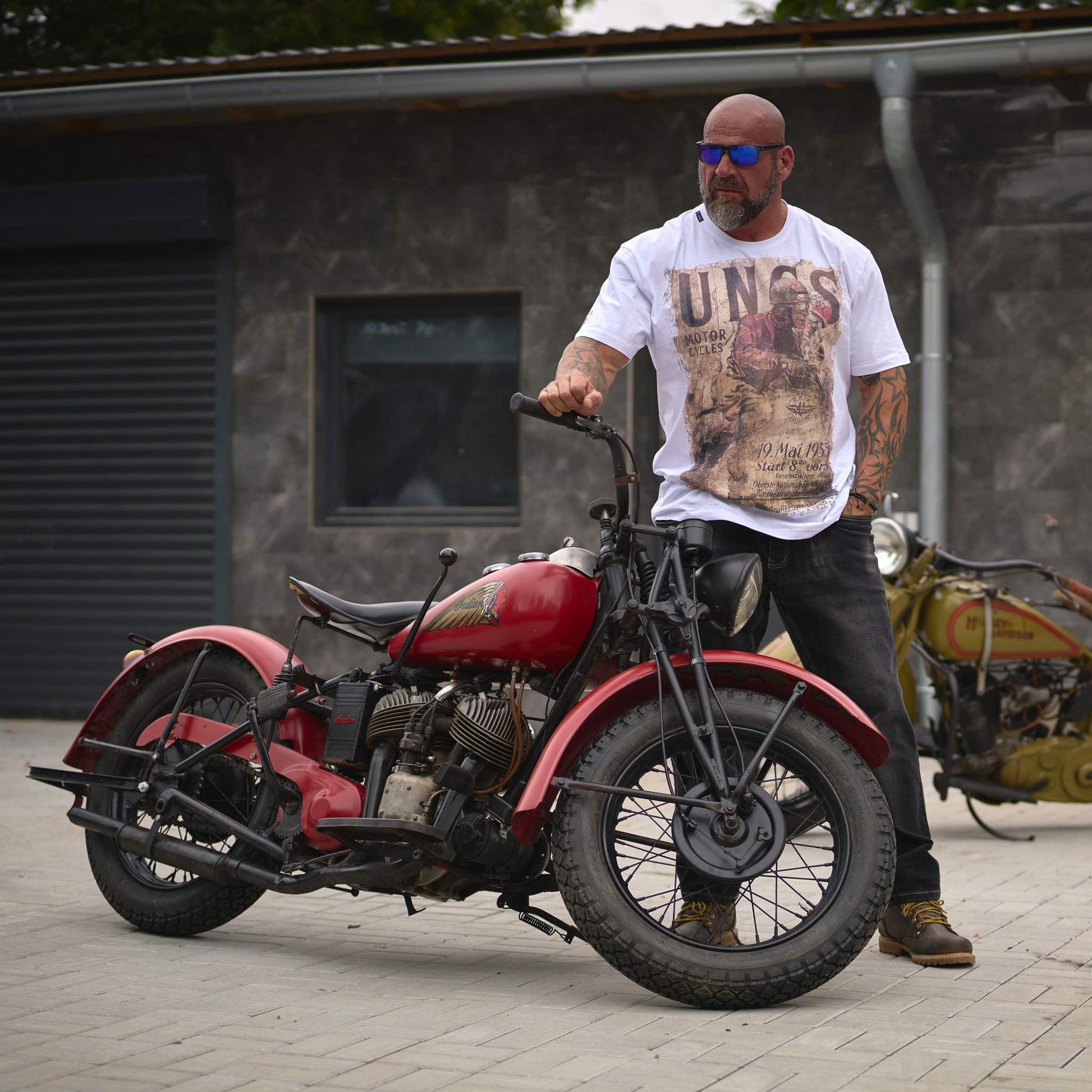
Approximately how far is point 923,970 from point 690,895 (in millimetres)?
707

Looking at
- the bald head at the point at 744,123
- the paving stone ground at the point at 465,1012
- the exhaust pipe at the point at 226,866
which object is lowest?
the paving stone ground at the point at 465,1012

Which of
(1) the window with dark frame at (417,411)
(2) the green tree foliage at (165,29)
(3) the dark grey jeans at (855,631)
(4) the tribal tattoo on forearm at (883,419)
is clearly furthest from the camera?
(2) the green tree foliage at (165,29)

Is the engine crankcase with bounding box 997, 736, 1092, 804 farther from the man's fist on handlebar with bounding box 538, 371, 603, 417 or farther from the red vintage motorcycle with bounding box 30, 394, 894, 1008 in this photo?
the man's fist on handlebar with bounding box 538, 371, 603, 417

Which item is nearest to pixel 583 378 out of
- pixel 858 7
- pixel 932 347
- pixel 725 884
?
pixel 725 884

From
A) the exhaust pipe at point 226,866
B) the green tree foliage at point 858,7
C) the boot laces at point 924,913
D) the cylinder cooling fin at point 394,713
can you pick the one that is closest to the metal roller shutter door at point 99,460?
the exhaust pipe at point 226,866

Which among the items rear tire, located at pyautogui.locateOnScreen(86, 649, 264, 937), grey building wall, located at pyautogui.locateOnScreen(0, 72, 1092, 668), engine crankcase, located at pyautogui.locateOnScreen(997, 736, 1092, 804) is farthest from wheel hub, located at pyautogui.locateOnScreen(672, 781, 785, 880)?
grey building wall, located at pyautogui.locateOnScreen(0, 72, 1092, 668)

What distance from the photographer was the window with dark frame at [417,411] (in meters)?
11.0

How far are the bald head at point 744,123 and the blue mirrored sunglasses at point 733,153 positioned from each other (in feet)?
0.05

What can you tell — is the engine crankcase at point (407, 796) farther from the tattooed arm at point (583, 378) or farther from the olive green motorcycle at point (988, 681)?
the olive green motorcycle at point (988, 681)

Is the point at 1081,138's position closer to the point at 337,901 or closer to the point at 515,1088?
the point at 337,901

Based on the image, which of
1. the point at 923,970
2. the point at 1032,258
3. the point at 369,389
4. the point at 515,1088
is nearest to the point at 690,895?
the point at 923,970

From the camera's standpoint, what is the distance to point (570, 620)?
427 centimetres

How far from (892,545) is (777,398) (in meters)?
2.71

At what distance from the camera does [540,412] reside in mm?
4141
